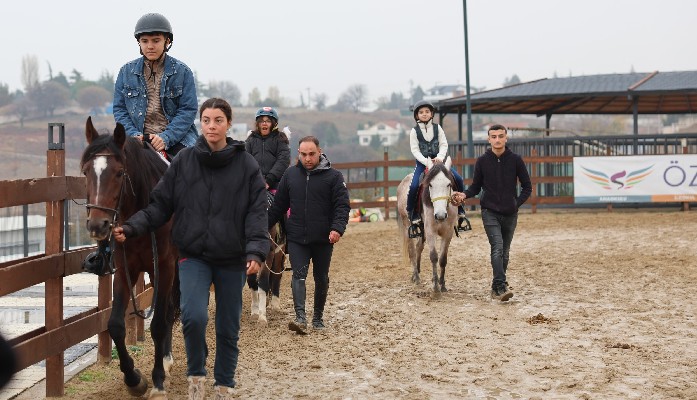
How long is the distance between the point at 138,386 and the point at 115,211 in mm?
1344

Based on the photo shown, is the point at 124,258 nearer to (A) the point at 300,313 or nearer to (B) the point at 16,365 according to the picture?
(A) the point at 300,313

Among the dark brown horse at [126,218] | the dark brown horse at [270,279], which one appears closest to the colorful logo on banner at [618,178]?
the dark brown horse at [270,279]

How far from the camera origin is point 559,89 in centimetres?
2477

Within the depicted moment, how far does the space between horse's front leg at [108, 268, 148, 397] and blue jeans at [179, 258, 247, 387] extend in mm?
608

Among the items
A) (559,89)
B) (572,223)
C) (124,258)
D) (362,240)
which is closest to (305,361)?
(124,258)

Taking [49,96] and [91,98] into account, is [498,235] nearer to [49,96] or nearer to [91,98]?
[91,98]

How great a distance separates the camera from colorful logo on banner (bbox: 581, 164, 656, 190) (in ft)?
62.3

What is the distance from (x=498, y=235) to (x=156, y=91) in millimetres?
4568

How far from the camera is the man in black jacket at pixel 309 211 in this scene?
648 cm

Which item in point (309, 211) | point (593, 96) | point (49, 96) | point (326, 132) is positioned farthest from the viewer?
point (326, 132)

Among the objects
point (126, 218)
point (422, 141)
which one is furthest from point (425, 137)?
point (126, 218)

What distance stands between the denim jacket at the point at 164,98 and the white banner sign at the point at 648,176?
16.1 meters

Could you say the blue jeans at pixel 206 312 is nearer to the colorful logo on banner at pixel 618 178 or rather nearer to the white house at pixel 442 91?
the colorful logo on banner at pixel 618 178

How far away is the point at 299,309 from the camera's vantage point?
6.52 metres
